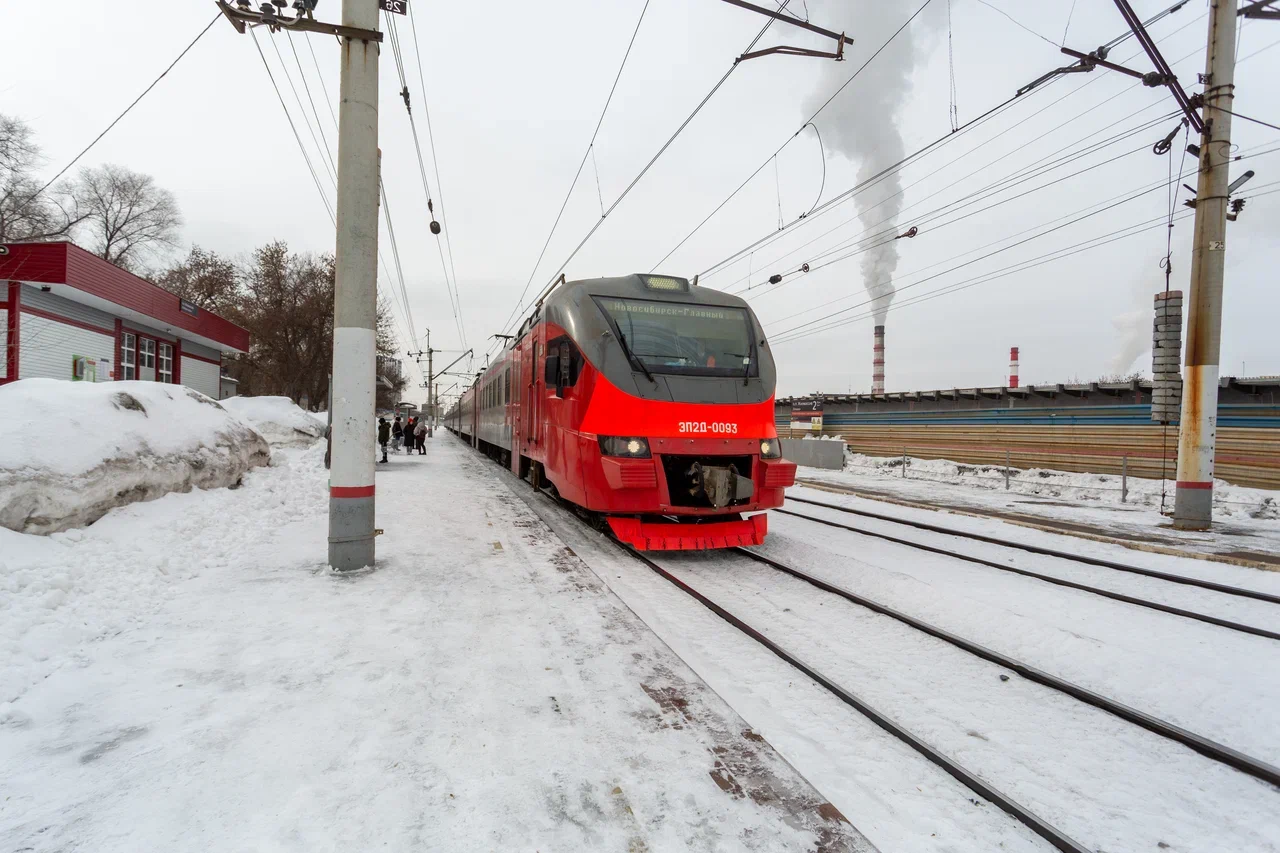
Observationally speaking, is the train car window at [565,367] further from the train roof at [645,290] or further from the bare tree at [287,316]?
the bare tree at [287,316]

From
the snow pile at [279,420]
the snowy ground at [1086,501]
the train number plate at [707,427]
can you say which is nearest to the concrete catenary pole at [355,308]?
the train number plate at [707,427]

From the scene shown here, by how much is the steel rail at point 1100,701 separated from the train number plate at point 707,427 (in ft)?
7.01

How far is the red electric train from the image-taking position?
6.59 meters

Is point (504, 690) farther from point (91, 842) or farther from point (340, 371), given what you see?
point (340, 371)

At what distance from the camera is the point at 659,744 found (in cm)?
297

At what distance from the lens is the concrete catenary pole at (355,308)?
6.00m

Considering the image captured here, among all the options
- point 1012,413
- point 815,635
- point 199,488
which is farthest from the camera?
point 1012,413

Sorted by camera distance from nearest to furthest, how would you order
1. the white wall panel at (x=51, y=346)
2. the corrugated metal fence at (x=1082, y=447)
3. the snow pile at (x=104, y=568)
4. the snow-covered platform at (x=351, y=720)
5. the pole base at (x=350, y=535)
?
the snow-covered platform at (x=351, y=720) < the snow pile at (x=104, y=568) < the pole base at (x=350, y=535) < the corrugated metal fence at (x=1082, y=447) < the white wall panel at (x=51, y=346)

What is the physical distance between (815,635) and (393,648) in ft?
9.89

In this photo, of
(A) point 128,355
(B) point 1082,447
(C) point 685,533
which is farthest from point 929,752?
(A) point 128,355

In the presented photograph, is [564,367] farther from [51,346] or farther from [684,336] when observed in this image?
[51,346]

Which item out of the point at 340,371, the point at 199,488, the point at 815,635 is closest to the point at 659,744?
the point at 815,635

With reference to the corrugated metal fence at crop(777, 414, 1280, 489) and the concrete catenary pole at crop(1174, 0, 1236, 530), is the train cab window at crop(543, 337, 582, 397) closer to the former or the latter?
the concrete catenary pole at crop(1174, 0, 1236, 530)

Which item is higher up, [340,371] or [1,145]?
[1,145]
